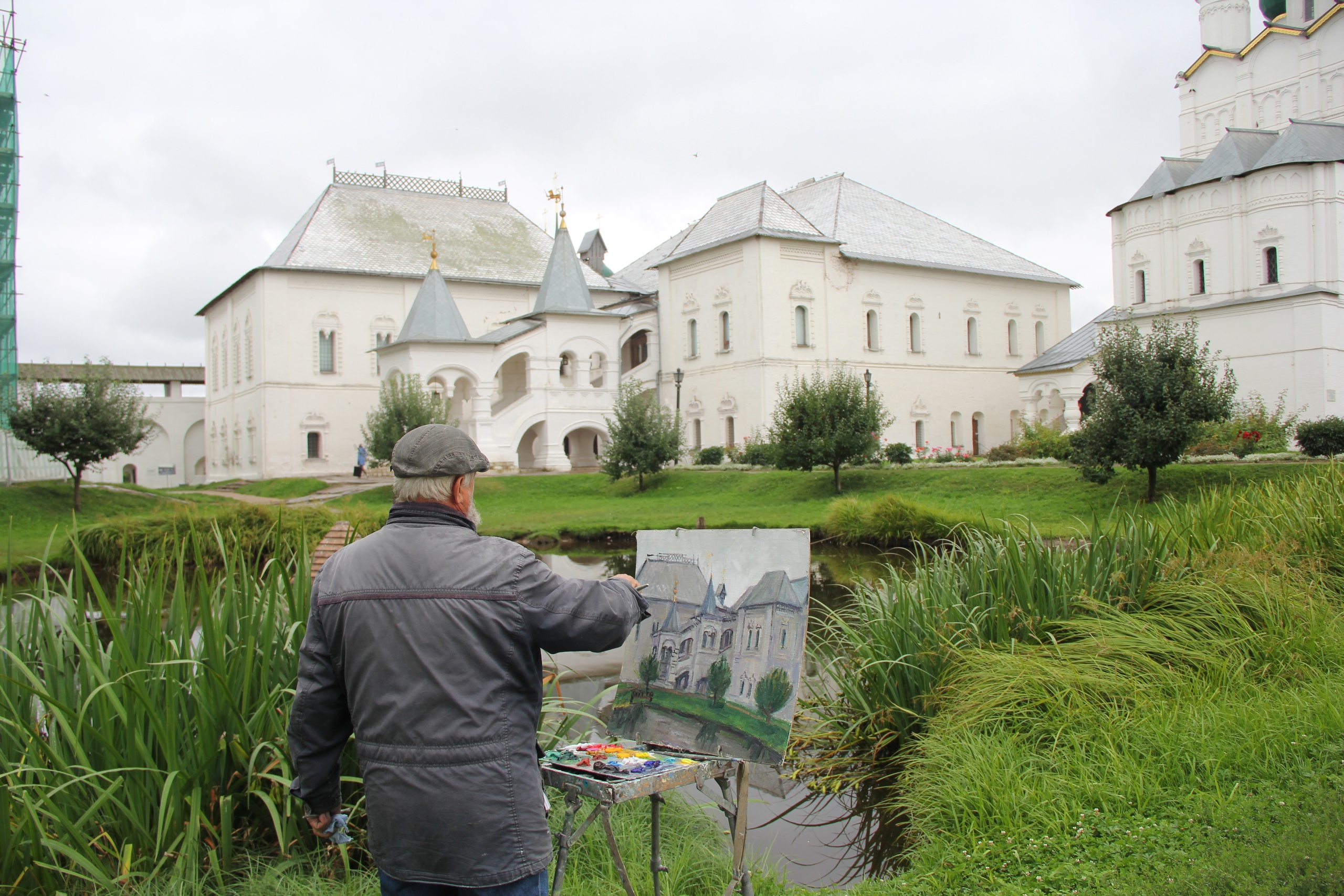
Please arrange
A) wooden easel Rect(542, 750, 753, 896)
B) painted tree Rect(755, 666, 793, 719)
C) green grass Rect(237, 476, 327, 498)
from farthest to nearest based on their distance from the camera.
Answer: green grass Rect(237, 476, 327, 498), painted tree Rect(755, 666, 793, 719), wooden easel Rect(542, 750, 753, 896)

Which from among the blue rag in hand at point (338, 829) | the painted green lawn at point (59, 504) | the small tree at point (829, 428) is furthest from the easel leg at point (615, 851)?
the small tree at point (829, 428)

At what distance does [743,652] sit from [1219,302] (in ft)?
99.0

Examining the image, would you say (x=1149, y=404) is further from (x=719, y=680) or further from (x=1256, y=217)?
(x=719, y=680)

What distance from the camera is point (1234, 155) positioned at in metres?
29.7

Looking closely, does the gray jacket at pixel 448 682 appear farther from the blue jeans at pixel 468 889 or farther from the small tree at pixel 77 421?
the small tree at pixel 77 421

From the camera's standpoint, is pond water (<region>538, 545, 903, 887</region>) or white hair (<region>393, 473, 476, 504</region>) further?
pond water (<region>538, 545, 903, 887</region>)

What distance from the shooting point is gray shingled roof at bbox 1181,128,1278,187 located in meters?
29.5

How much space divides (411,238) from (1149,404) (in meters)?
32.1

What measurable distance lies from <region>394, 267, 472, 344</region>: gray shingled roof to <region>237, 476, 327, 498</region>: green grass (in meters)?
5.78

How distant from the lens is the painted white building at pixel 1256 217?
27.8m

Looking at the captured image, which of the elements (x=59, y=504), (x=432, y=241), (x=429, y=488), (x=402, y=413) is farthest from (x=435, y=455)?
(x=432, y=241)

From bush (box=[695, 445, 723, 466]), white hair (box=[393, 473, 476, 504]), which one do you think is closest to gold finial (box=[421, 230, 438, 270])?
bush (box=[695, 445, 723, 466])

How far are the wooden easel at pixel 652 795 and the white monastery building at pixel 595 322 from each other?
3076cm

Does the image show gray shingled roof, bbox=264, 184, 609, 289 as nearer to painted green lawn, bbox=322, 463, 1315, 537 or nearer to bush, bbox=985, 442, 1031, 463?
painted green lawn, bbox=322, 463, 1315, 537
